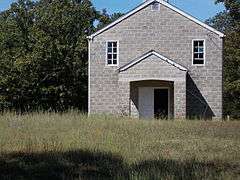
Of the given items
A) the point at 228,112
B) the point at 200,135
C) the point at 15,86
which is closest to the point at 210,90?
the point at 200,135

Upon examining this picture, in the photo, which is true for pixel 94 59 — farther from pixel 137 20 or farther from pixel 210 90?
pixel 210 90

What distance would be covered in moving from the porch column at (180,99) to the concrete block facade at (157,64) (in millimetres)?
134

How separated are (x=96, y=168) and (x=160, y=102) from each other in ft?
76.8

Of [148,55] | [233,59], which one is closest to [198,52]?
[148,55]

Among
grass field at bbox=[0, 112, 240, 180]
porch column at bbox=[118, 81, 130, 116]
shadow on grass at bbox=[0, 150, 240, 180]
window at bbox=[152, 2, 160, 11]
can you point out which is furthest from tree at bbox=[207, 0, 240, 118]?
shadow on grass at bbox=[0, 150, 240, 180]

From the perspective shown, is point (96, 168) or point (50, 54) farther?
point (50, 54)

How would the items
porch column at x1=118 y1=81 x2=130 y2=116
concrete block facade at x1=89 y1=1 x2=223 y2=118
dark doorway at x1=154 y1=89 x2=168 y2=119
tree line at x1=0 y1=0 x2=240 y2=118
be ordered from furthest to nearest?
tree line at x1=0 y1=0 x2=240 y2=118, dark doorway at x1=154 y1=89 x2=168 y2=119, porch column at x1=118 y1=81 x2=130 y2=116, concrete block facade at x1=89 y1=1 x2=223 y2=118

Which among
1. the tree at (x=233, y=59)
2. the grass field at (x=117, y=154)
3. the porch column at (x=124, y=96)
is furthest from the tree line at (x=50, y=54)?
the grass field at (x=117, y=154)

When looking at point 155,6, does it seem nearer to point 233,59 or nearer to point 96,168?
point 233,59

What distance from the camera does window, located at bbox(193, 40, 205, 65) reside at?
3491 cm

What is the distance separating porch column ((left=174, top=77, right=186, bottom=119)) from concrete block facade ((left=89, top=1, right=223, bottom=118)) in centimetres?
13

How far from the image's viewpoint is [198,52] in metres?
35.0

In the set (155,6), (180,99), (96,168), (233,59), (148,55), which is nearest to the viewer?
(96,168)

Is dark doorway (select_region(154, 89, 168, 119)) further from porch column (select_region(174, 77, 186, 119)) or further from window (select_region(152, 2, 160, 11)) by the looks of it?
window (select_region(152, 2, 160, 11))
